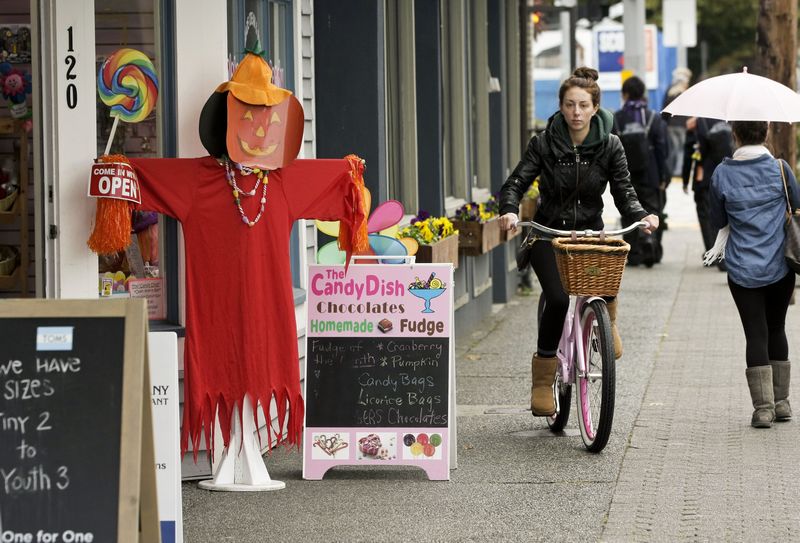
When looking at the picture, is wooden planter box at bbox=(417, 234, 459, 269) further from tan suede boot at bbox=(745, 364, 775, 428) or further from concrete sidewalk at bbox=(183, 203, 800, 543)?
tan suede boot at bbox=(745, 364, 775, 428)

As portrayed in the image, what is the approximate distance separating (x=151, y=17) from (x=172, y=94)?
0.35 meters

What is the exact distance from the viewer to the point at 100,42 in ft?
21.7

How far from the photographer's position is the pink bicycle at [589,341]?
7.08 metres

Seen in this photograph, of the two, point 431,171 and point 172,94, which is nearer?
point 172,94

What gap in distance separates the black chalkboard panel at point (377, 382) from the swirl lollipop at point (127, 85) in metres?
1.27

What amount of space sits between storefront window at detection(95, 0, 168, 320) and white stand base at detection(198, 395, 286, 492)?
0.76 m

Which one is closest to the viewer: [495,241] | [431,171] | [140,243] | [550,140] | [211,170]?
[211,170]

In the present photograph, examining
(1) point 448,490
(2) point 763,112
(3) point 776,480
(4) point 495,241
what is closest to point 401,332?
(1) point 448,490

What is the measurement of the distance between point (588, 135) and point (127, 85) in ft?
7.57

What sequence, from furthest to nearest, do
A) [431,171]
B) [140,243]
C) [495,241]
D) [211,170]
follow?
[495,241], [431,171], [140,243], [211,170]

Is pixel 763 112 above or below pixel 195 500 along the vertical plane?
above

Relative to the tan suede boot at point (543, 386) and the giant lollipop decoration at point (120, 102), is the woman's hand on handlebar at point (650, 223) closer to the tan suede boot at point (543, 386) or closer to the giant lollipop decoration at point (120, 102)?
the tan suede boot at point (543, 386)

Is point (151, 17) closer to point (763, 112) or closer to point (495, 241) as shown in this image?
point (763, 112)

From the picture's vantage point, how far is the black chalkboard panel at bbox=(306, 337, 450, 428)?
6.88 metres
